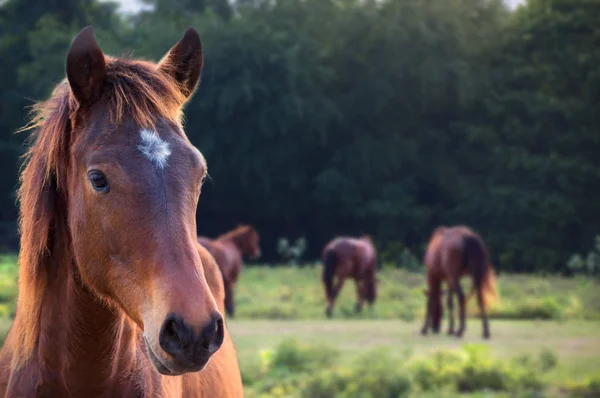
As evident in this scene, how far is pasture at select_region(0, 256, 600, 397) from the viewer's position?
8.37 meters

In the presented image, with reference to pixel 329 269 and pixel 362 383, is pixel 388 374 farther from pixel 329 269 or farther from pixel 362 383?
pixel 329 269

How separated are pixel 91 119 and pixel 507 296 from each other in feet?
52.0

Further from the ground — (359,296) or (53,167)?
(53,167)

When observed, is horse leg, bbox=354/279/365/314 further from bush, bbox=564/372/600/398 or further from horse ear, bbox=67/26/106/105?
horse ear, bbox=67/26/106/105

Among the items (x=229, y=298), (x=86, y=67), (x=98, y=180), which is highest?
(x=86, y=67)

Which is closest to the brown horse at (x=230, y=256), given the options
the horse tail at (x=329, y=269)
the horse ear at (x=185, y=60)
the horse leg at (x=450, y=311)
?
the horse tail at (x=329, y=269)

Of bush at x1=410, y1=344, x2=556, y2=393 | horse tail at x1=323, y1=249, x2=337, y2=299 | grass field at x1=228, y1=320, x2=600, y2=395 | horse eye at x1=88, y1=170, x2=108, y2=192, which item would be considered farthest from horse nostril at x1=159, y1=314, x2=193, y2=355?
horse tail at x1=323, y1=249, x2=337, y2=299

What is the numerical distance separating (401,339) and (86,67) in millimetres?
10574

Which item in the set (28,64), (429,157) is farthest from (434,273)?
(28,64)

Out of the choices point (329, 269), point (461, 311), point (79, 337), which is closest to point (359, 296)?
point (329, 269)

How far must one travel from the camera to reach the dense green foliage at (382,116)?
92.3 ft

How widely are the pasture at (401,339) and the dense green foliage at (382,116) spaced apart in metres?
8.08

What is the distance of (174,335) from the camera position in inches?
80.4

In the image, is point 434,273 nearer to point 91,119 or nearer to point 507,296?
point 507,296
